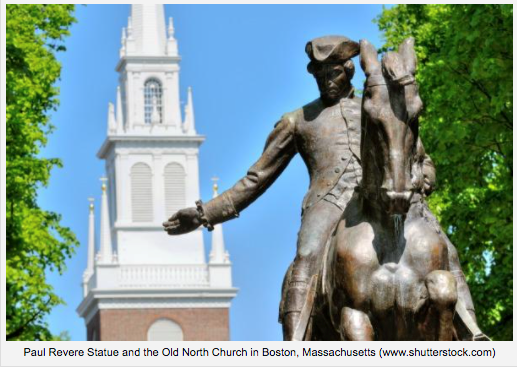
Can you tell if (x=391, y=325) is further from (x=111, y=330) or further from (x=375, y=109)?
(x=111, y=330)

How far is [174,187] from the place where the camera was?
11338 centimetres

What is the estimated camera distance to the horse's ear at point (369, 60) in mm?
14531

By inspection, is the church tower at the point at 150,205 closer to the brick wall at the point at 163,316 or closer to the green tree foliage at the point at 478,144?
the brick wall at the point at 163,316

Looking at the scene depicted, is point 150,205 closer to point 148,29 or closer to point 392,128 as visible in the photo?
point 148,29

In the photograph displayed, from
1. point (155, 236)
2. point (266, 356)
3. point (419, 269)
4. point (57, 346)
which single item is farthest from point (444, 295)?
point (155, 236)

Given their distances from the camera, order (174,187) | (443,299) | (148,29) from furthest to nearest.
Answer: (148,29), (174,187), (443,299)

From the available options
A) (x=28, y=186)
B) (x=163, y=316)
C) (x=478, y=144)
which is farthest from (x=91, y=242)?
(x=478, y=144)

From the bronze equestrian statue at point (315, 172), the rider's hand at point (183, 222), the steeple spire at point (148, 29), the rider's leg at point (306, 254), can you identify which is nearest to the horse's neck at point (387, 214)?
the bronze equestrian statue at point (315, 172)

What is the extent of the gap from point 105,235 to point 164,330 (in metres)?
9.22

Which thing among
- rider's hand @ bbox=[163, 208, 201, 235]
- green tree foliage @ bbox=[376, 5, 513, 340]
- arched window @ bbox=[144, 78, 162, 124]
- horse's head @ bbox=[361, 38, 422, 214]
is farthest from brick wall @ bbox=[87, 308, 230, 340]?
horse's head @ bbox=[361, 38, 422, 214]

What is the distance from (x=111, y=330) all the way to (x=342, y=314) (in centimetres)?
9227

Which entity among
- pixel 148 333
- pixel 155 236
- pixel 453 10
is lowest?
pixel 453 10

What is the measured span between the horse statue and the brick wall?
90522 millimetres

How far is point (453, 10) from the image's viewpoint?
35.2 m
